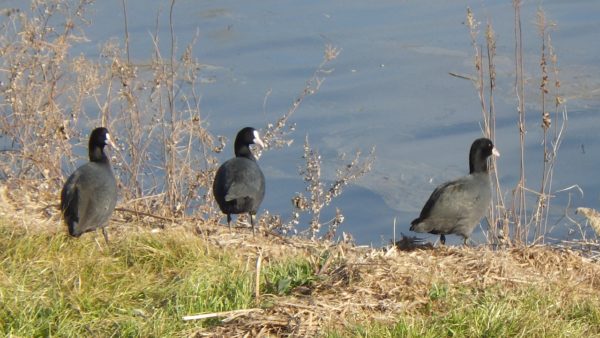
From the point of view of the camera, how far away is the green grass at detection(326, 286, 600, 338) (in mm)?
4223

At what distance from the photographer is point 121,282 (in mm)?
4855

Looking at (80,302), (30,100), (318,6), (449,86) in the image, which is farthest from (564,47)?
(80,302)

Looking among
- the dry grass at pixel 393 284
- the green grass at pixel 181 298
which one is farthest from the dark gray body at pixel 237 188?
the green grass at pixel 181 298

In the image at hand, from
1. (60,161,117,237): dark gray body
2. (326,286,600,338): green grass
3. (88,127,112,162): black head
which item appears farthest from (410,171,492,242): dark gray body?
(326,286,600,338): green grass

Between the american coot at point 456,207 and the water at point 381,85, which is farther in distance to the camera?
the water at point 381,85

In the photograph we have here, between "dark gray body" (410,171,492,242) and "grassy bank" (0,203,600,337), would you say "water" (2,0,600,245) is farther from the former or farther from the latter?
"grassy bank" (0,203,600,337)

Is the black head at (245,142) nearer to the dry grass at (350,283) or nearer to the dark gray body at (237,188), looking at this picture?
the dark gray body at (237,188)

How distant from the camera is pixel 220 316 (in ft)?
14.3

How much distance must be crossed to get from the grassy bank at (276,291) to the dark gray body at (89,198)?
19cm

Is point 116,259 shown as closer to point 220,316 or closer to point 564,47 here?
point 220,316

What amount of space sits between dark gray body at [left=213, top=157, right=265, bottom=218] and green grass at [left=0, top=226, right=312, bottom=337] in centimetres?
179

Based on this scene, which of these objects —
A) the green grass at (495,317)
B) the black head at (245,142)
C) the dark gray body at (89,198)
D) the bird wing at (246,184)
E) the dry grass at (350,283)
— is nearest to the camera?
the green grass at (495,317)

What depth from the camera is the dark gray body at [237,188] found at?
25.0ft

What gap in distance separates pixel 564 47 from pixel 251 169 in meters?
5.21
